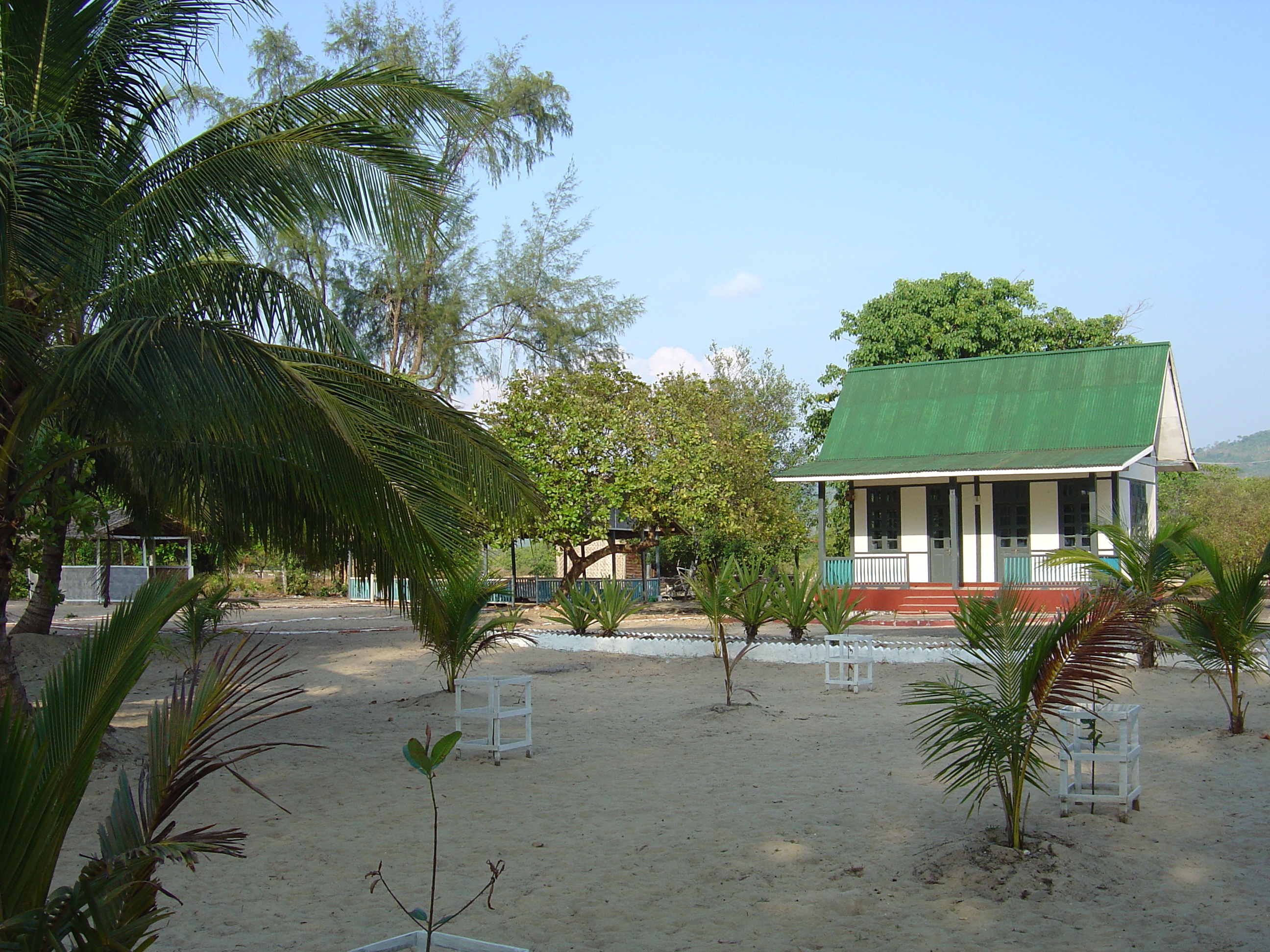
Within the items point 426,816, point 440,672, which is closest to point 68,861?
point 426,816

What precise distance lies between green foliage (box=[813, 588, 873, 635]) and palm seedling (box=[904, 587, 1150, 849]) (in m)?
8.90

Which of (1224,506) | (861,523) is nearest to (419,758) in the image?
(861,523)

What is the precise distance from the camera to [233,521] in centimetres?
734

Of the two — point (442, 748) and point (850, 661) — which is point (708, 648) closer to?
point (850, 661)

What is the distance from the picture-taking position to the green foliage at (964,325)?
2903 centimetres

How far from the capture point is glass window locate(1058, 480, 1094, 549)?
22547mm

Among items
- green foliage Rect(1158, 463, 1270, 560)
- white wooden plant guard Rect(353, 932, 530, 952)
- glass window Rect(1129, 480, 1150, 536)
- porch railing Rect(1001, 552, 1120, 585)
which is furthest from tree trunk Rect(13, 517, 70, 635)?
glass window Rect(1129, 480, 1150, 536)

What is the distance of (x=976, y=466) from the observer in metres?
21.7

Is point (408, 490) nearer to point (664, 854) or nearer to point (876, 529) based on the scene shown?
point (664, 854)

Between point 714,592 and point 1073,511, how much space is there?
1275cm

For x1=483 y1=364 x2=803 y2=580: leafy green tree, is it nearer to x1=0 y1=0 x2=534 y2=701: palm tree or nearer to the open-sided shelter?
the open-sided shelter

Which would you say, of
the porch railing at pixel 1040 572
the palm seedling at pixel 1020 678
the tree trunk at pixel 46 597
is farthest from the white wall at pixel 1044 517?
the tree trunk at pixel 46 597

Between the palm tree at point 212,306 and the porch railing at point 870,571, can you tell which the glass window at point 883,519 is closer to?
the porch railing at point 870,571

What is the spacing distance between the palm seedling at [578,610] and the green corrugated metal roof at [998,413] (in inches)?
301
